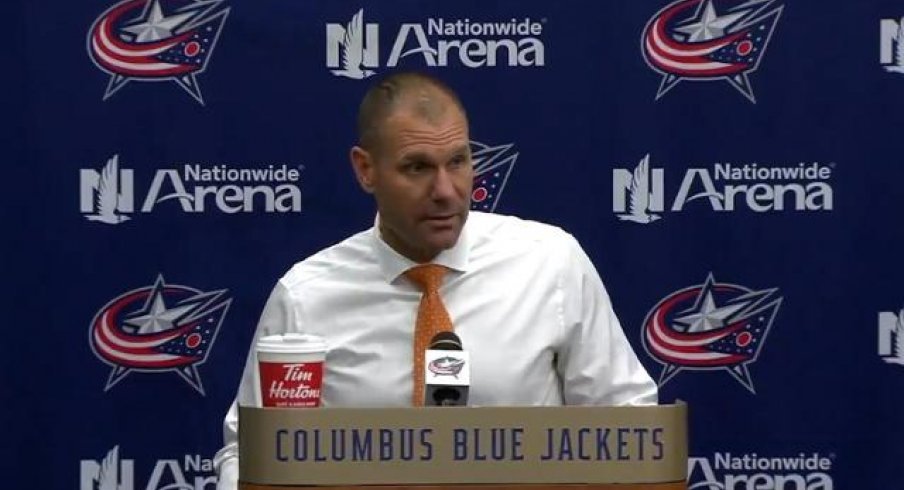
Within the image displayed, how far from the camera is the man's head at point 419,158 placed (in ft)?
9.50

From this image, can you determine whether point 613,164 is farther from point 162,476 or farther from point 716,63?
point 162,476

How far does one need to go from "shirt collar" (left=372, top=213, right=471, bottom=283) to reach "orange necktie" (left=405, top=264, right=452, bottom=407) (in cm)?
Answer: 1

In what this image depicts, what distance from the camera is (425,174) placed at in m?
2.92

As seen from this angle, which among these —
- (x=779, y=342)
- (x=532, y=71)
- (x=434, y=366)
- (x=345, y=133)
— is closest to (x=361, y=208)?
(x=345, y=133)

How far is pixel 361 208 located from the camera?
426cm

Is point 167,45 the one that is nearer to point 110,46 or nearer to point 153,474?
point 110,46

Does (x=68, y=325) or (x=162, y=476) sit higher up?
(x=68, y=325)

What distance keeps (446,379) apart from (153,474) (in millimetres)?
1977

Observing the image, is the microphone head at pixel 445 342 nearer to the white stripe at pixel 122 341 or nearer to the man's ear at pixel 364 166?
the man's ear at pixel 364 166

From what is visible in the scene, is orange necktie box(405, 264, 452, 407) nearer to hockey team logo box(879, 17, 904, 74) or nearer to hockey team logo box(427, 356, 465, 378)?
hockey team logo box(427, 356, 465, 378)

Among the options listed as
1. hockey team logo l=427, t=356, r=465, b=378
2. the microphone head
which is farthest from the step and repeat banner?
hockey team logo l=427, t=356, r=465, b=378

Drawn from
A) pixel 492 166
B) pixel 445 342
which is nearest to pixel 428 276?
pixel 445 342

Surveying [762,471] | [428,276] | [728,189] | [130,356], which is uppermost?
[728,189]

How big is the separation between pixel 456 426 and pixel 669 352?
2.09 metres
